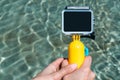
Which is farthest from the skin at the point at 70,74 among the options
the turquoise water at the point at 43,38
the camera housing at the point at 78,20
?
the turquoise water at the point at 43,38

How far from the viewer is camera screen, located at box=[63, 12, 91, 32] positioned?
2154 mm

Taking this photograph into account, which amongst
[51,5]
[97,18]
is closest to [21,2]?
[51,5]

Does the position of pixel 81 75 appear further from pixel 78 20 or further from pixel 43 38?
pixel 43 38

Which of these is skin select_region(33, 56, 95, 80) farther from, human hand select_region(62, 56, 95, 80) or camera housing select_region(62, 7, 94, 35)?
camera housing select_region(62, 7, 94, 35)

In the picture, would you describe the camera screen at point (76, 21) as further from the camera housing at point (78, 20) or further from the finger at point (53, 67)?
the finger at point (53, 67)

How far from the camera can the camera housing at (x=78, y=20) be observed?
214cm

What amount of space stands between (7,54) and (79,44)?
3290mm

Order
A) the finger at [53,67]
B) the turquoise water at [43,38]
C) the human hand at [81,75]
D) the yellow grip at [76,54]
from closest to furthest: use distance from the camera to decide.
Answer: the human hand at [81,75] → the yellow grip at [76,54] → the finger at [53,67] → the turquoise water at [43,38]

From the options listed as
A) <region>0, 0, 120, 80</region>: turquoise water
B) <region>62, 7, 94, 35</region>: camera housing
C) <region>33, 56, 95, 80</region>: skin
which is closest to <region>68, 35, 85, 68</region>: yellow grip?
<region>33, 56, 95, 80</region>: skin

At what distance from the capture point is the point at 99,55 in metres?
5.25

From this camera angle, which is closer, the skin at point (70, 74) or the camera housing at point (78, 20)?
the skin at point (70, 74)

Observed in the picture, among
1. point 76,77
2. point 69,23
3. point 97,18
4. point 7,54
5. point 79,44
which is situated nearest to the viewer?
point 76,77

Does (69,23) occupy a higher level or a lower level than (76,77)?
higher

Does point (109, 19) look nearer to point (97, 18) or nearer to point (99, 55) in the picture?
point (97, 18)
